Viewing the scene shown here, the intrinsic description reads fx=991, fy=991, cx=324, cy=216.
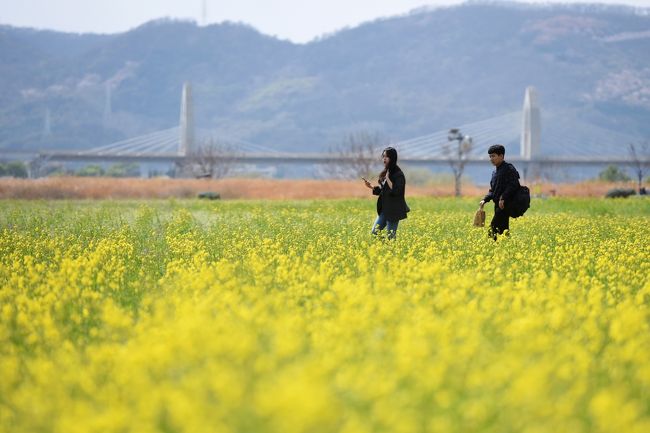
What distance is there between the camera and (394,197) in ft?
Result: 44.7

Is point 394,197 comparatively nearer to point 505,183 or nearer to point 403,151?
point 505,183

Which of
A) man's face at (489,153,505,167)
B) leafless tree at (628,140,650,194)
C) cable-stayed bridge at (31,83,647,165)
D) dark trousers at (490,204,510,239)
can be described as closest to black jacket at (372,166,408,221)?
dark trousers at (490,204,510,239)

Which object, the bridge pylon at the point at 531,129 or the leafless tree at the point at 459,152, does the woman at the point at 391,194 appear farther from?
the bridge pylon at the point at 531,129

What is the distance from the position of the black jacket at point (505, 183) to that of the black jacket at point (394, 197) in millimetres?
1259

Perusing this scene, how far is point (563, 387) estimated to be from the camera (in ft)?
17.3

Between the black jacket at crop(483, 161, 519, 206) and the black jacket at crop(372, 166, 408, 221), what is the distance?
1.26 m

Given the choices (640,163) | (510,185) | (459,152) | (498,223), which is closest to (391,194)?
(498,223)

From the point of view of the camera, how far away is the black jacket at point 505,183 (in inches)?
512

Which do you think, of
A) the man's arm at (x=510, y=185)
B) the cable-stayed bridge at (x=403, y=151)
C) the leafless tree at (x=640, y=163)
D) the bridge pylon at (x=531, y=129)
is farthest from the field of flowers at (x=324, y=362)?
the bridge pylon at (x=531, y=129)

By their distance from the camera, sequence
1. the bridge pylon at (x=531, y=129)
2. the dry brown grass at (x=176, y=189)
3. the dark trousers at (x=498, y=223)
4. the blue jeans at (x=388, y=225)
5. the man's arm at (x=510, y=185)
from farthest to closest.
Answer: the bridge pylon at (x=531, y=129)
the dry brown grass at (x=176, y=189)
the blue jeans at (x=388, y=225)
the dark trousers at (x=498, y=223)
the man's arm at (x=510, y=185)

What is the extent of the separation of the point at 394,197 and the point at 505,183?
1549 millimetres

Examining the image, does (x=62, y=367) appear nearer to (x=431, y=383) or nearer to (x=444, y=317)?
(x=431, y=383)

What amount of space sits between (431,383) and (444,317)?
2.49m

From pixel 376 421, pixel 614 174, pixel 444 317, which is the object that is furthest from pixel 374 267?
pixel 614 174
